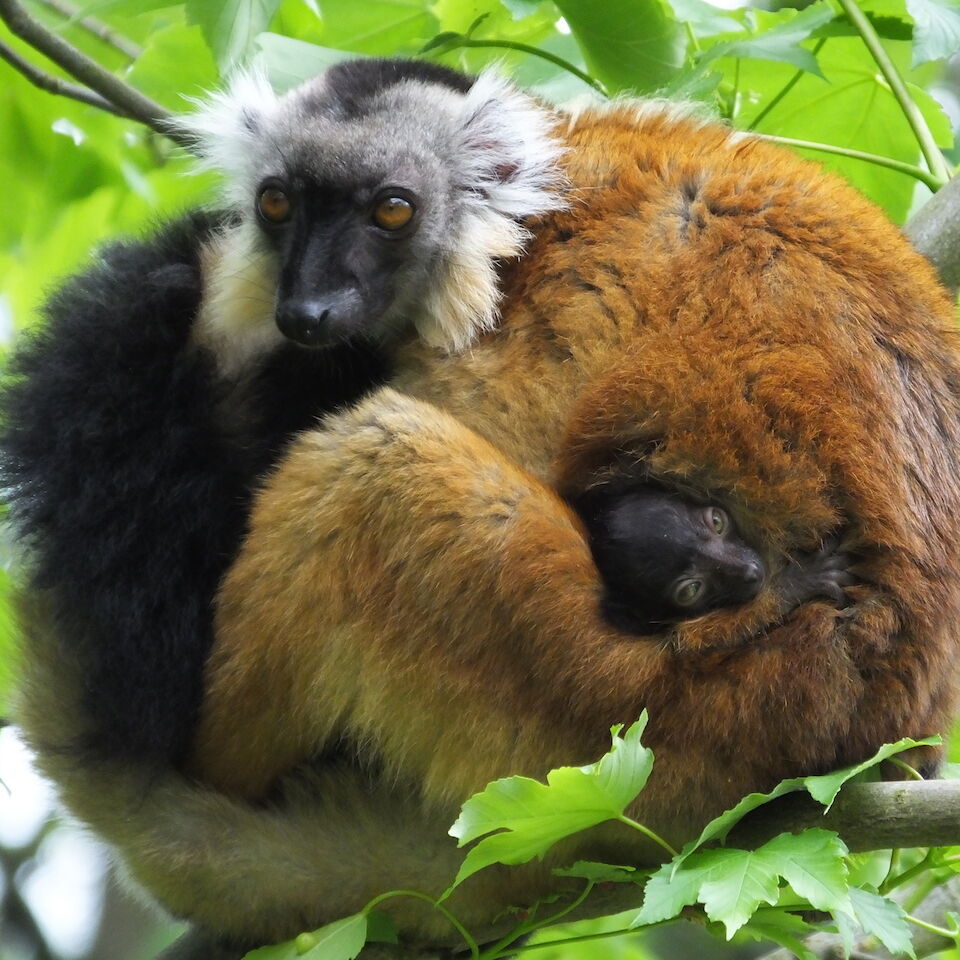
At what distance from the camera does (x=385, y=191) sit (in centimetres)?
460

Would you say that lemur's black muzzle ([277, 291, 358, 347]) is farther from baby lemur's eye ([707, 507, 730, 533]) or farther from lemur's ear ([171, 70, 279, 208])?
baby lemur's eye ([707, 507, 730, 533])

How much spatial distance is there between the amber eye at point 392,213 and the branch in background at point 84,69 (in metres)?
1.12

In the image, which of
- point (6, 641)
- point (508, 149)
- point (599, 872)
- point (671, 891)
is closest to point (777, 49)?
point (508, 149)

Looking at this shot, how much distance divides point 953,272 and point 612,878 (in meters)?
2.49

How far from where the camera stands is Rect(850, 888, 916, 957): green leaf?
283 cm

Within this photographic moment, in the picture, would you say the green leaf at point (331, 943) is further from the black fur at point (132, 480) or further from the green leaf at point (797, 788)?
the green leaf at point (797, 788)

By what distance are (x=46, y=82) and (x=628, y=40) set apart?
231cm

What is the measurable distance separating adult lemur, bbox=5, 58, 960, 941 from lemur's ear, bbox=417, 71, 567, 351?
8.9 inches

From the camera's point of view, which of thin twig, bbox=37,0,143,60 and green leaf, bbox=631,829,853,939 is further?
thin twig, bbox=37,0,143,60

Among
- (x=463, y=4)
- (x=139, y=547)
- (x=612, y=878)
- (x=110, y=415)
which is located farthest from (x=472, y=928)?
(x=463, y=4)

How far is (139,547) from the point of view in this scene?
3895 mm

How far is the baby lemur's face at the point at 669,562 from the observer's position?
3553 millimetres

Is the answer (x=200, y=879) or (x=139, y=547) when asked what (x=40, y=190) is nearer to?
(x=139, y=547)

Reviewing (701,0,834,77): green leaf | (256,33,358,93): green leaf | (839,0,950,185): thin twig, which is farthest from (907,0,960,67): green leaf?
(256,33,358,93): green leaf
